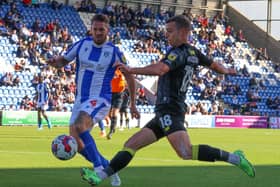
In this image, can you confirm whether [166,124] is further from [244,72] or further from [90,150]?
[244,72]

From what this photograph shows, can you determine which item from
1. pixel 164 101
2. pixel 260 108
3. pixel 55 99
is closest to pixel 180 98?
pixel 164 101

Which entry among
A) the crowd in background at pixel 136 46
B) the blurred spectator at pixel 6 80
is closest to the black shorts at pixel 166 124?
the crowd in background at pixel 136 46

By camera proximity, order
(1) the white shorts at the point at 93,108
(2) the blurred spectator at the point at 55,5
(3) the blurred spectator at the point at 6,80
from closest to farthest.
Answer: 1. (1) the white shorts at the point at 93,108
2. (3) the blurred spectator at the point at 6,80
3. (2) the blurred spectator at the point at 55,5

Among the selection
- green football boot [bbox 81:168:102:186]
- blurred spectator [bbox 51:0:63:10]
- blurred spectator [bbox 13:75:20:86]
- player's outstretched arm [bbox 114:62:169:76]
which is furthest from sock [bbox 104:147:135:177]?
blurred spectator [bbox 51:0:63:10]

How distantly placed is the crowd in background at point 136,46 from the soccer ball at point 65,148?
26.0 metres

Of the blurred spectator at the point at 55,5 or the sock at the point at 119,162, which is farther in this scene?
the blurred spectator at the point at 55,5

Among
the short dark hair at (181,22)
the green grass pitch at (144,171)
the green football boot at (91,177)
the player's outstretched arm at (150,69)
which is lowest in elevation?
the green grass pitch at (144,171)

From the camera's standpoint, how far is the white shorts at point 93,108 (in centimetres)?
966

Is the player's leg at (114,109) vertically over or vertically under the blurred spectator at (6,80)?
under

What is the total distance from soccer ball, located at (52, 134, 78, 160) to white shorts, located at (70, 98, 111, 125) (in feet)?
1.41

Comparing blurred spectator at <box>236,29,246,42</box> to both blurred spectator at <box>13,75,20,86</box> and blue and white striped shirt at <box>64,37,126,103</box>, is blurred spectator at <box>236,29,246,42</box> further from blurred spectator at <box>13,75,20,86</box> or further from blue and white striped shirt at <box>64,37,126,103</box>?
blue and white striped shirt at <box>64,37,126,103</box>

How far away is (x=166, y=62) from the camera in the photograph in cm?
826

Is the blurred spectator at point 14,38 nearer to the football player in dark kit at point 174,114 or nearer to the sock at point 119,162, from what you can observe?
the football player in dark kit at point 174,114

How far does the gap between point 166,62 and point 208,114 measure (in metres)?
35.4
